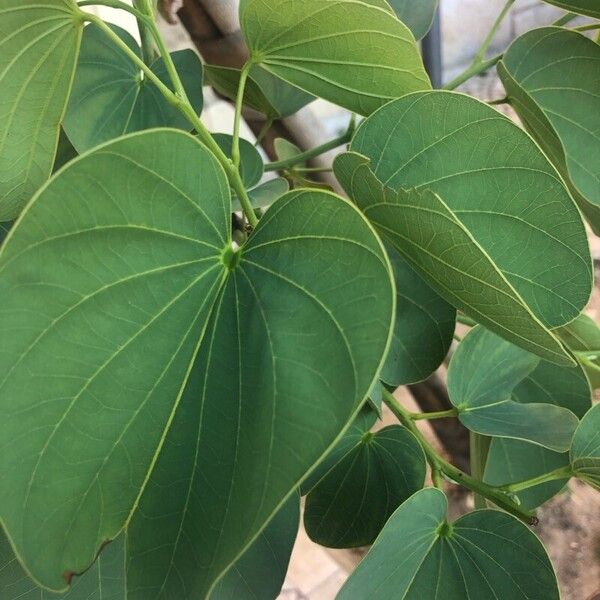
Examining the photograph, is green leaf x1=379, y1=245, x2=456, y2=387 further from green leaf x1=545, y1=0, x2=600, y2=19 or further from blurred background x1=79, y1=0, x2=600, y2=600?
blurred background x1=79, y1=0, x2=600, y2=600

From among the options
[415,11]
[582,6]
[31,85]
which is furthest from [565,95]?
[31,85]

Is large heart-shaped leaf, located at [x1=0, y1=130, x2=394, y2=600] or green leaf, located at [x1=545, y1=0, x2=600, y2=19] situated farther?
green leaf, located at [x1=545, y1=0, x2=600, y2=19]

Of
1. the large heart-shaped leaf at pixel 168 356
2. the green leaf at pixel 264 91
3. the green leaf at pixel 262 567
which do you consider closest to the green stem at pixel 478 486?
the green leaf at pixel 262 567

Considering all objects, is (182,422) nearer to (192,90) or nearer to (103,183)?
(103,183)

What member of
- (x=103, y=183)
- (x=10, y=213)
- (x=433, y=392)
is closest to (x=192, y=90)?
(x=10, y=213)

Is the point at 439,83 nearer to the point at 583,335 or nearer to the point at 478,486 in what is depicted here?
the point at 583,335

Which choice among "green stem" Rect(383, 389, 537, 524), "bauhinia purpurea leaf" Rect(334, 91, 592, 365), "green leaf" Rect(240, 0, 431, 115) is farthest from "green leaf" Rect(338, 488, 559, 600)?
"green leaf" Rect(240, 0, 431, 115)

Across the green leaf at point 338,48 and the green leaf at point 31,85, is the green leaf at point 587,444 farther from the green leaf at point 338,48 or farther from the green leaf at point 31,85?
the green leaf at point 31,85
